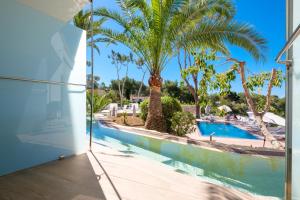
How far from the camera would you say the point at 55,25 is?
3.90 meters

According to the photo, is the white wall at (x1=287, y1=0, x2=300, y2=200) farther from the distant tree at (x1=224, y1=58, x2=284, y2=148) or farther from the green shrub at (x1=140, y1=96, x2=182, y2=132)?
the green shrub at (x1=140, y1=96, x2=182, y2=132)

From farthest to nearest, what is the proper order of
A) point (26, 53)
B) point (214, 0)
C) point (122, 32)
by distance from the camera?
point (122, 32) < point (214, 0) < point (26, 53)

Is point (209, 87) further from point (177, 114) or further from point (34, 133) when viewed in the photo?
point (34, 133)

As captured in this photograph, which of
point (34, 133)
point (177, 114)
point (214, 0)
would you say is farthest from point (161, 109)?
point (34, 133)

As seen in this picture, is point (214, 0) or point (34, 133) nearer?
point (34, 133)

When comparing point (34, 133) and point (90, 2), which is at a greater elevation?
point (90, 2)

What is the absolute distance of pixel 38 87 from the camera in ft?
12.0

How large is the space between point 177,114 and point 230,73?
98.6 inches

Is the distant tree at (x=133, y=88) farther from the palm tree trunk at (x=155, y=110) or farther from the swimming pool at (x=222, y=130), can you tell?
the palm tree trunk at (x=155, y=110)

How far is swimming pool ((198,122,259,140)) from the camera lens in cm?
1075

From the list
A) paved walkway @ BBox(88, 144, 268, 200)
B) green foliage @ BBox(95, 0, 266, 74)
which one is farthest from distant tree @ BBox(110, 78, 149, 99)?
paved walkway @ BBox(88, 144, 268, 200)

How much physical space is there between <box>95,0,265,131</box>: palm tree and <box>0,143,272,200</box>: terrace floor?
422cm

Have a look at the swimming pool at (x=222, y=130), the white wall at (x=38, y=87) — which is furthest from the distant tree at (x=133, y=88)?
the white wall at (x=38, y=87)

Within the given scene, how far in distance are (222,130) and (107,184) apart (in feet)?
33.4
